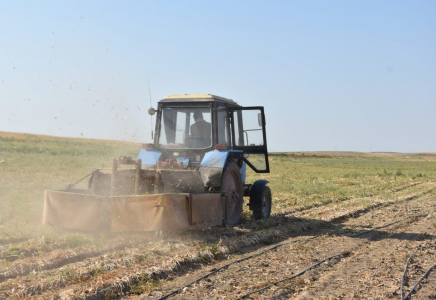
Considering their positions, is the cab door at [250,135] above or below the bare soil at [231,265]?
above

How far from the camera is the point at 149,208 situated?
8281mm

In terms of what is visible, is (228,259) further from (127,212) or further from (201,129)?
(201,129)

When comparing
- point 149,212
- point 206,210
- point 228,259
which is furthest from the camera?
point 206,210

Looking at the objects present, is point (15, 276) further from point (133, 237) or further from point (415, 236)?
point (415, 236)

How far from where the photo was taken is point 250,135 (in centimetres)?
1145

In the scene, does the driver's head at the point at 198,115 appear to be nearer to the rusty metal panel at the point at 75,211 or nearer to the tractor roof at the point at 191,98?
the tractor roof at the point at 191,98

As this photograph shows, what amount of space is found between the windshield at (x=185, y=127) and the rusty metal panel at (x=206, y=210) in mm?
1470

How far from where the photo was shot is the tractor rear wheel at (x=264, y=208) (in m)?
11.6

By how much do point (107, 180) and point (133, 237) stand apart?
4.91 ft

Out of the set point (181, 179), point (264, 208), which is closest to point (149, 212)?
point (181, 179)

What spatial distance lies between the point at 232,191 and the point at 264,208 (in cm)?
184

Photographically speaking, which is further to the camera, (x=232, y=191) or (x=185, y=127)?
(x=185, y=127)

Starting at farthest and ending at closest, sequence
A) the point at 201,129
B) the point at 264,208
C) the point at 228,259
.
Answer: the point at 264,208 → the point at 201,129 → the point at 228,259

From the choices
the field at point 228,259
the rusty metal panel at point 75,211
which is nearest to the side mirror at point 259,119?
the field at point 228,259
